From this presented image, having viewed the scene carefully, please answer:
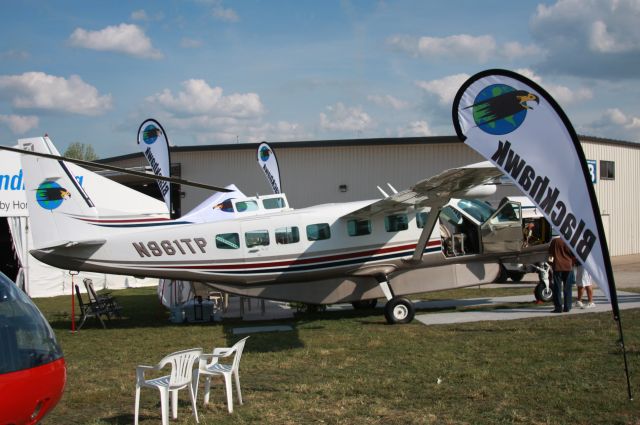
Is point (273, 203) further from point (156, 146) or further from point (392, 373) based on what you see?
point (392, 373)

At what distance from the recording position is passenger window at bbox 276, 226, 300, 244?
14.5 metres

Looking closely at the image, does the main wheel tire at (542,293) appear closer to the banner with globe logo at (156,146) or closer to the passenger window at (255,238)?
the passenger window at (255,238)

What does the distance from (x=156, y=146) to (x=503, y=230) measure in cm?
1067

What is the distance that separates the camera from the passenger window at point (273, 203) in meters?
17.4

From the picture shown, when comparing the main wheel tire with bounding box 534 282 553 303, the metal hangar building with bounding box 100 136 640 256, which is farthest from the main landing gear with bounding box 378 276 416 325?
the metal hangar building with bounding box 100 136 640 256

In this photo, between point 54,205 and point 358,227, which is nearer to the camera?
point 54,205

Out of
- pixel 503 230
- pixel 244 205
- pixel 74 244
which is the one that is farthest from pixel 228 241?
pixel 503 230

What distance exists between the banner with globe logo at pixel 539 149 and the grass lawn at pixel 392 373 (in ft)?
5.51

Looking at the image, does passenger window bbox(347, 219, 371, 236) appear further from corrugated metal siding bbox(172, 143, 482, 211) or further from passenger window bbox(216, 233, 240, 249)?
corrugated metal siding bbox(172, 143, 482, 211)

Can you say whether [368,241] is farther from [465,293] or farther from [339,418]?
[339,418]

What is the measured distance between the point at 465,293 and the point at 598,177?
54.4 ft

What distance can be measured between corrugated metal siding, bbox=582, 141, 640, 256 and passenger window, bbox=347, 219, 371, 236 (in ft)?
68.9

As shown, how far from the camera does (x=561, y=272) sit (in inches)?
539

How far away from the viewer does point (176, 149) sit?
35.2 meters
